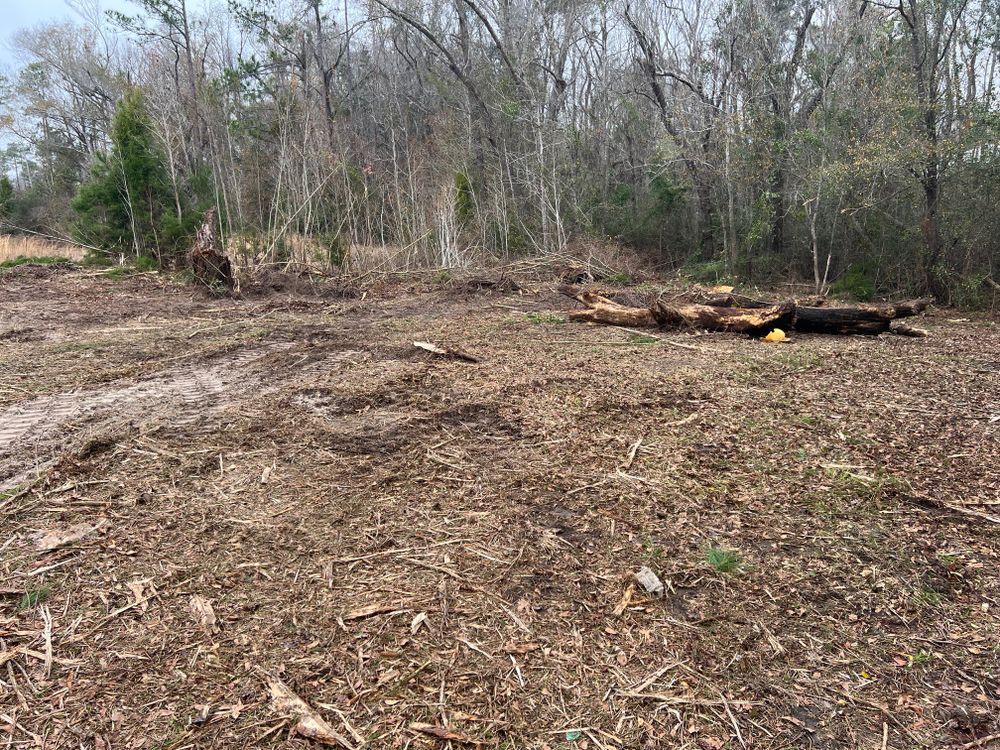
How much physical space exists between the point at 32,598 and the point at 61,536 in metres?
0.42

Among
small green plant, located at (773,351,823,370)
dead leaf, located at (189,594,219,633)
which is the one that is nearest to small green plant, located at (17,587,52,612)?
dead leaf, located at (189,594,219,633)

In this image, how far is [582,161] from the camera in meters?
16.6

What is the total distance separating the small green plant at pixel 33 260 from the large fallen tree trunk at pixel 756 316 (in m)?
14.2

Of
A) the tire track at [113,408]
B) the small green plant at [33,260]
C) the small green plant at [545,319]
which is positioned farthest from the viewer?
the small green plant at [33,260]

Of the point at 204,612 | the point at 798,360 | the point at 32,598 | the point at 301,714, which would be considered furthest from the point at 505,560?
the point at 798,360

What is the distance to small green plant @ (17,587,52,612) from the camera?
199 cm

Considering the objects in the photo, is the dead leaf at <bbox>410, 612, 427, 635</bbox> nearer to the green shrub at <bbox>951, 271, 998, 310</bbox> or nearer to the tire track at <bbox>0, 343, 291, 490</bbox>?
the tire track at <bbox>0, 343, 291, 490</bbox>

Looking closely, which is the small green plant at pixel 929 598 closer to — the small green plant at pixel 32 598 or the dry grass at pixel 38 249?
the small green plant at pixel 32 598

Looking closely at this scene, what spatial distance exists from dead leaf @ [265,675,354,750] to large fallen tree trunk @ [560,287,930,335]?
614 centimetres

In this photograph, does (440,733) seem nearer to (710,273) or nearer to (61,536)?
(61,536)

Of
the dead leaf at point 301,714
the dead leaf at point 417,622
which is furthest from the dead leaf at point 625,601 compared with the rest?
the dead leaf at point 301,714

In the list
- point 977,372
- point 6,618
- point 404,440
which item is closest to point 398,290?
point 404,440

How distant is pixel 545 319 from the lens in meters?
7.83

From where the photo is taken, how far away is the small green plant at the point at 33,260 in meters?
14.2
